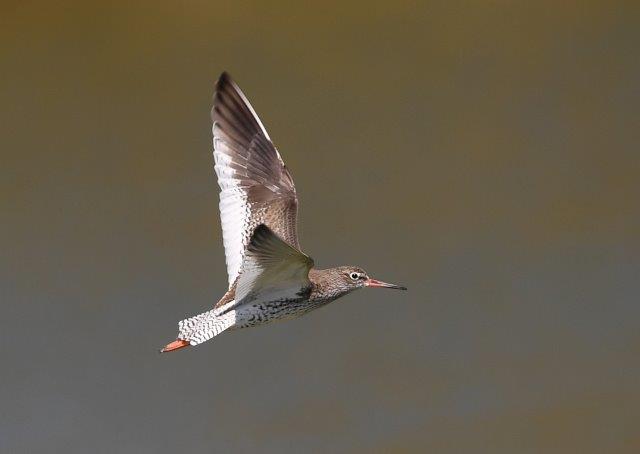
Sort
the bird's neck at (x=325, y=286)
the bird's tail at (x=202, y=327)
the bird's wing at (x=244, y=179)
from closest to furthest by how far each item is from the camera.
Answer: the bird's tail at (x=202, y=327) → the bird's neck at (x=325, y=286) → the bird's wing at (x=244, y=179)

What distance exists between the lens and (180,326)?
187 inches

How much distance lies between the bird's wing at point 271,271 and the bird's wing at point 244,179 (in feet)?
1.13

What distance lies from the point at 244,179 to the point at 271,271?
0.92 m

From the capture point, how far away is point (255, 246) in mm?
4305

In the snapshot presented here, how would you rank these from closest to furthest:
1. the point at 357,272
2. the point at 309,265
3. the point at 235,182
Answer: the point at 309,265, the point at 357,272, the point at 235,182

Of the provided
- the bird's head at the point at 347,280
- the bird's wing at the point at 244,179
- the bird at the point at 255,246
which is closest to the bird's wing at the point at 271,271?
the bird at the point at 255,246

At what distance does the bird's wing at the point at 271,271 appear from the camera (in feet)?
14.1

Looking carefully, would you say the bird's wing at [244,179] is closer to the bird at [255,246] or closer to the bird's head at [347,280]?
the bird at [255,246]

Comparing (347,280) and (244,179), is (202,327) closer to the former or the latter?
(347,280)

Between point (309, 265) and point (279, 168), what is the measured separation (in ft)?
3.47

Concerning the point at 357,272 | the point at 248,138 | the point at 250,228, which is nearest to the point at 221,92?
the point at 248,138

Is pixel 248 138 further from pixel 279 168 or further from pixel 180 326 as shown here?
pixel 180 326

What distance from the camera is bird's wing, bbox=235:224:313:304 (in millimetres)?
4309

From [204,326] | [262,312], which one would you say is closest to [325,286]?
[262,312]
